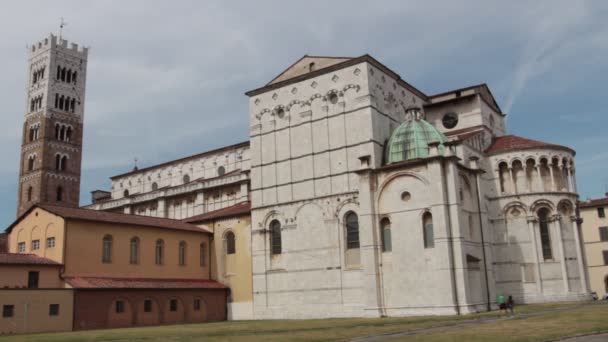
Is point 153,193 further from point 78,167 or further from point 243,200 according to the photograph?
point 78,167

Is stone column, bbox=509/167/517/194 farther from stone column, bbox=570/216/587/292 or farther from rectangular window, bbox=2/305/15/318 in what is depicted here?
rectangular window, bbox=2/305/15/318

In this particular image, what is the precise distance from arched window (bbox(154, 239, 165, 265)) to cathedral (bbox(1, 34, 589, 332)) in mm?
4782

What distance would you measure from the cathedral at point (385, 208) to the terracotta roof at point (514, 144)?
0.18 m

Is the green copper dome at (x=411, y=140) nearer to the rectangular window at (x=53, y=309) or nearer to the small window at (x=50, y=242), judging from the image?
the rectangular window at (x=53, y=309)

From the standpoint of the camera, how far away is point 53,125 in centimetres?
8050

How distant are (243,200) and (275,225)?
11286 mm

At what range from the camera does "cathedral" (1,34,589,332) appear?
3553 centimetres

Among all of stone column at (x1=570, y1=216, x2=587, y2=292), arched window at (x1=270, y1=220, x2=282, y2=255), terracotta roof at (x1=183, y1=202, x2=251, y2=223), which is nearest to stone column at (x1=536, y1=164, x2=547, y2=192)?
stone column at (x1=570, y1=216, x2=587, y2=292)

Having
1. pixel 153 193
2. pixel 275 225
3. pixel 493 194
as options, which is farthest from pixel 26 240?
pixel 493 194

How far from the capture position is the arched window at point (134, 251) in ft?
137

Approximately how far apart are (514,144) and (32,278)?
1360 inches

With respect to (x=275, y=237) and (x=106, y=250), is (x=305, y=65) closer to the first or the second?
(x=275, y=237)

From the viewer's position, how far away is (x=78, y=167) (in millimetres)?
82062

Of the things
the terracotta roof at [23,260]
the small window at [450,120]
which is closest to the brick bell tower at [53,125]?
the terracotta roof at [23,260]
